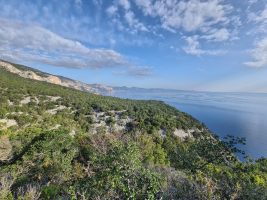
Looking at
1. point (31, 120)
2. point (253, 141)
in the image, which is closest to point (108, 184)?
point (31, 120)

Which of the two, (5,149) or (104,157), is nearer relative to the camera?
(104,157)

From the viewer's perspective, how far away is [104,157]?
40.4ft

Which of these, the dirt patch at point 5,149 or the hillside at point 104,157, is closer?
the hillside at point 104,157

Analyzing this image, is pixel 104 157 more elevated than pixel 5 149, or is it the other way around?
pixel 104 157

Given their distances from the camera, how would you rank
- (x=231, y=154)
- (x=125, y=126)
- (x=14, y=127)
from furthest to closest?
(x=125, y=126) → (x=14, y=127) → (x=231, y=154)

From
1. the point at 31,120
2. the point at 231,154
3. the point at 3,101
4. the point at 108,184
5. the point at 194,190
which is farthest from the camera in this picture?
the point at 3,101

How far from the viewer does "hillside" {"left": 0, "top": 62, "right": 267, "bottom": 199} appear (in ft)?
37.9

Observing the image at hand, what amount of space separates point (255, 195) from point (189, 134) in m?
51.3

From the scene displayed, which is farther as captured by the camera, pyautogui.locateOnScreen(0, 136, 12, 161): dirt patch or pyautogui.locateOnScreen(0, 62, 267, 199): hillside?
pyautogui.locateOnScreen(0, 136, 12, 161): dirt patch

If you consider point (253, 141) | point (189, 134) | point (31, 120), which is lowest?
point (253, 141)

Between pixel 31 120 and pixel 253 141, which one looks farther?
pixel 253 141

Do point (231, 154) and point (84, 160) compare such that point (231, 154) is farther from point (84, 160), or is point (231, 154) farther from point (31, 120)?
point (31, 120)

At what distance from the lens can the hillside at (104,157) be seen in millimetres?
11547

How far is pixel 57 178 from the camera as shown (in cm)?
1961
